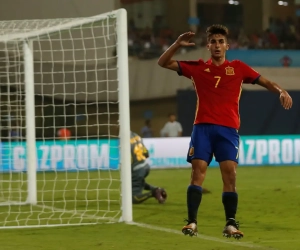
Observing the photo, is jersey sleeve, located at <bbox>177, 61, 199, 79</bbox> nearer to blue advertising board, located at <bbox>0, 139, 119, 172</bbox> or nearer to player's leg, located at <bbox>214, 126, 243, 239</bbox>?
player's leg, located at <bbox>214, 126, 243, 239</bbox>

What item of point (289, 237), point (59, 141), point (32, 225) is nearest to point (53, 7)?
point (59, 141)

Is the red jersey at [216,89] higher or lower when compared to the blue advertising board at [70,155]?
higher

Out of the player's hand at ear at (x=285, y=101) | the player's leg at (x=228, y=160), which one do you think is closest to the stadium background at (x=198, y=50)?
the player's leg at (x=228, y=160)

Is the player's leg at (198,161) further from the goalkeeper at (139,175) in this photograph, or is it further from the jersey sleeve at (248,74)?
the goalkeeper at (139,175)

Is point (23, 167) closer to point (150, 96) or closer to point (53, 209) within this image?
point (53, 209)

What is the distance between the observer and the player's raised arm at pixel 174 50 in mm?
7871

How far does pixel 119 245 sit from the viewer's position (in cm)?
→ 879

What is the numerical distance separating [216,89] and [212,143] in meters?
0.53

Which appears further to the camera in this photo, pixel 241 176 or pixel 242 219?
pixel 241 176

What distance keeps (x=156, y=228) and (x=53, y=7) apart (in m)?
16.2

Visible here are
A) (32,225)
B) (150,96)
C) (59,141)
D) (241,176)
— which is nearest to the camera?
(32,225)

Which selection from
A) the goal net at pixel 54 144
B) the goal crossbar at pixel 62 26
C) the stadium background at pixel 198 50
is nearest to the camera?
the goal net at pixel 54 144

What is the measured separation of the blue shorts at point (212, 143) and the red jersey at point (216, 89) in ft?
0.20

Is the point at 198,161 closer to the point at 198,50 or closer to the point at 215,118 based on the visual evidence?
the point at 215,118
